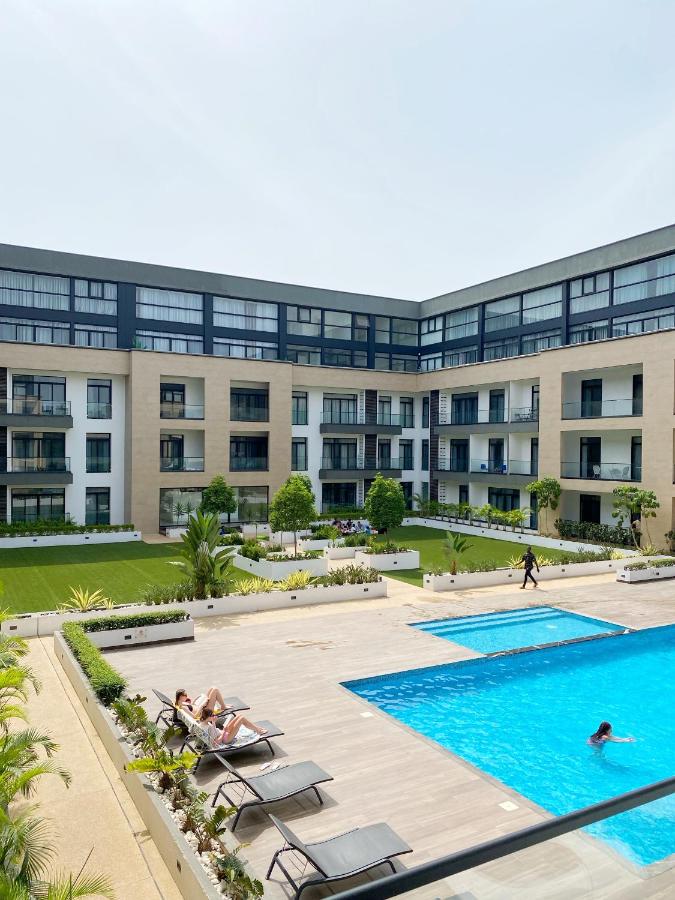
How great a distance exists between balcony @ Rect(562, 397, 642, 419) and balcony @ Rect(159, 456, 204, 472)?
19440 millimetres

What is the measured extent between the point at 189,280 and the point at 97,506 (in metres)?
14.5

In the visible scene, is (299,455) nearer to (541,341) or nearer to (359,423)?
(359,423)

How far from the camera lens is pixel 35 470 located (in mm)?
33000

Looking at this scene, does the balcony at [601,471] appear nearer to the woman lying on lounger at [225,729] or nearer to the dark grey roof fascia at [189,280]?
the dark grey roof fascia at [189,280]

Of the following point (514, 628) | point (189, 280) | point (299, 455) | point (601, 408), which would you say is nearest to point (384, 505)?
point (514, 628)

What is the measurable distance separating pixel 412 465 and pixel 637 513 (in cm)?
1743

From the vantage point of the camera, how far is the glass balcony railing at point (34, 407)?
107ft

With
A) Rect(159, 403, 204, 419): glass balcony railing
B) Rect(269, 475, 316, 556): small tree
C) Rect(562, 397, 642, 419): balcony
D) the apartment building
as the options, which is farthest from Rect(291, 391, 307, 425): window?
Rect(562, 397, 642, 419): balcony

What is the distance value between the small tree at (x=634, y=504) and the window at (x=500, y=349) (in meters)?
13.2

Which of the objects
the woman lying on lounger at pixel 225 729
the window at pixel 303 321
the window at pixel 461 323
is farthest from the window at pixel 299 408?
the woman lying on lounger at pixel 225 729

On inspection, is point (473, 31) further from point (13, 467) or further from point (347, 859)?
point (13, 467)

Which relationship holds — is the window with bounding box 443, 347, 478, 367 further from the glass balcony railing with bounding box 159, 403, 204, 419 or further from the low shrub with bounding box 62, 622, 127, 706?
the low shrub with bounding box 62, 622, 127, 706

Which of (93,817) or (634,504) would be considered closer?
(93,817)

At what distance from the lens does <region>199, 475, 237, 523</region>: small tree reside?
3319cm
